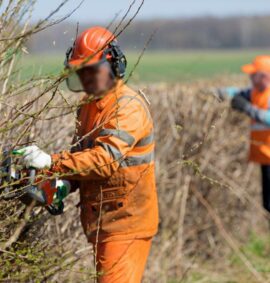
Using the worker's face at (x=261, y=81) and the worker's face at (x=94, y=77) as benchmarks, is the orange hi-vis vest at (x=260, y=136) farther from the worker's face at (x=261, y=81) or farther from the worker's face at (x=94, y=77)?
the worker's face at (x=94, y=77)

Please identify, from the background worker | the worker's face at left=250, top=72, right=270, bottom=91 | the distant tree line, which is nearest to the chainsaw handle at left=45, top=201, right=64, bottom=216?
the background worker

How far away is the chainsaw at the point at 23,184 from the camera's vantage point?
4277 millimetres

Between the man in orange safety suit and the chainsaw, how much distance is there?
0.18 metres

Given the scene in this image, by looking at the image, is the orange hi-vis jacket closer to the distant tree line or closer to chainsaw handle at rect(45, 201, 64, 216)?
chainsaw handle at rect(45, 201, 64, 216)

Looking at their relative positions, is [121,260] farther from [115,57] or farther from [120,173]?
[115,57]

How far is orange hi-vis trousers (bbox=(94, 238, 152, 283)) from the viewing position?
4.96 metres

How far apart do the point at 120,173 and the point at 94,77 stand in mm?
544

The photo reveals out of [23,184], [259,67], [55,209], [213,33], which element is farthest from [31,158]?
[213,33]

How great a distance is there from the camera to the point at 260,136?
371 inches

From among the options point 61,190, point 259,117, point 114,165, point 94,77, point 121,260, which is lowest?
point 259,117

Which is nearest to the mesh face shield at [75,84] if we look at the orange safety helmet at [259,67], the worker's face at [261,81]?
the worker's face at [261,81]

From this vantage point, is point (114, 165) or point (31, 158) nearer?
point (31, 158)

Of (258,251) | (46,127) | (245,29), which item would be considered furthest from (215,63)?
(46,127)

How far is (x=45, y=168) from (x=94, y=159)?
0.96 feet
